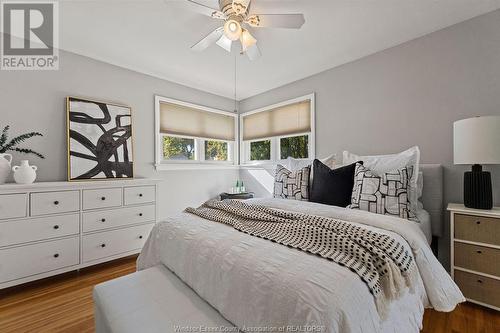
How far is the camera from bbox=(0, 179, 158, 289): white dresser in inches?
73.8

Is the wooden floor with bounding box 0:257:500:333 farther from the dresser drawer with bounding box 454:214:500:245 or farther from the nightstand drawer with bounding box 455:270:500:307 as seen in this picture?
the dresser drawer with bounding box 454:214:500:245

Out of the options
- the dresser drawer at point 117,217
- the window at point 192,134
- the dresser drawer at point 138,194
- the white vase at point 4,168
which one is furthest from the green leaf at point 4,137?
the window at point 192,134

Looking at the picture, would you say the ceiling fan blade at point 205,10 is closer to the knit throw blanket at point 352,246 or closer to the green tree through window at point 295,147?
the knit throw blanket at point 352,246

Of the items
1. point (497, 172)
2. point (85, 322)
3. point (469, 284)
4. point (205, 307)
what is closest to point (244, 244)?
point (205, 307)

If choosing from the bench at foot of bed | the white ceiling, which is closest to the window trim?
the white ceiling

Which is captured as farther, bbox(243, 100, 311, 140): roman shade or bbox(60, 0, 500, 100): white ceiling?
bbox(243, 100, 311, 140): roman shade

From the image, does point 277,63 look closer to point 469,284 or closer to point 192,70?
point 192,70

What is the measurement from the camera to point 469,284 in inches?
66.8

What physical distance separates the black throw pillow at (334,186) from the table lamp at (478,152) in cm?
80

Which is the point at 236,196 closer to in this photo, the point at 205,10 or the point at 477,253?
the point at 205,10

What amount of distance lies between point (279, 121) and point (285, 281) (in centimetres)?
299

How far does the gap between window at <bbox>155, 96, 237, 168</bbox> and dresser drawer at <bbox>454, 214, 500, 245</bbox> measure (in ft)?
10.4

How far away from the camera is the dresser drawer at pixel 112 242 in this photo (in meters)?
2.26

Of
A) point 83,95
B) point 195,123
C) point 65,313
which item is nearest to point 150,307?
point 65,313
